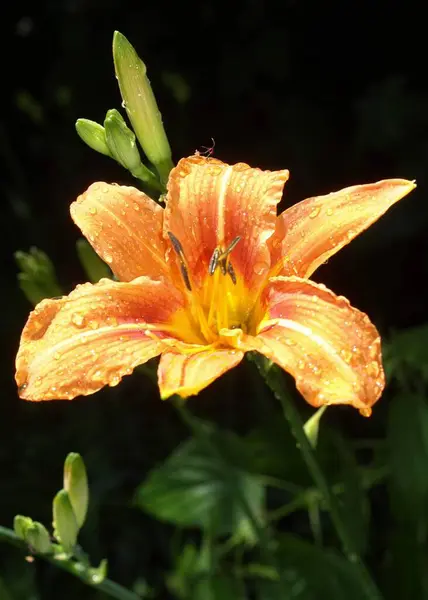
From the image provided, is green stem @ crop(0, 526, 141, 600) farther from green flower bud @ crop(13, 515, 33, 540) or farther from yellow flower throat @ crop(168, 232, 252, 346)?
yellow flower throat @ crop(168, 232, 252, 346)

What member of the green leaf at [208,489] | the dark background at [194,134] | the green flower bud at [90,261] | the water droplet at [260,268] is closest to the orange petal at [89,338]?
the water droplet at [260,268]

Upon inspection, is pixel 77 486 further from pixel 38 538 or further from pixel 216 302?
pixel 216 302

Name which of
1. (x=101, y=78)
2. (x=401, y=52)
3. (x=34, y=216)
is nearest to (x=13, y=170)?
(x=34, y=216)

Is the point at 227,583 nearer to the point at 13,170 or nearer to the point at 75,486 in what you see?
the point at 75,486

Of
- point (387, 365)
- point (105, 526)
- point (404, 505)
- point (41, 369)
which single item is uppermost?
point (41, 369)

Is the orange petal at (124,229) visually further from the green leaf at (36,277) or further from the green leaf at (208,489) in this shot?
the green leaf at (208,489)
